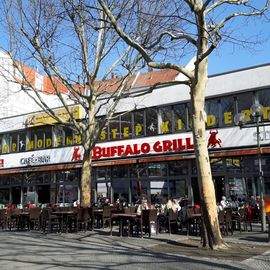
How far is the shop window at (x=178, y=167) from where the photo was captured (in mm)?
21092

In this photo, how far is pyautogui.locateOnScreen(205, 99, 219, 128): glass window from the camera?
66.6 feet

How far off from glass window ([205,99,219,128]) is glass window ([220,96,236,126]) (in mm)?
302

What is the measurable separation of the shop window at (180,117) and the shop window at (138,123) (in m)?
2.13

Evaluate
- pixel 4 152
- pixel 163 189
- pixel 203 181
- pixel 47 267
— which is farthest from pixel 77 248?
pixel 4 152

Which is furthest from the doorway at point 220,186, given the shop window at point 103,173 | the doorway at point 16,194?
the doorway at point 16,194

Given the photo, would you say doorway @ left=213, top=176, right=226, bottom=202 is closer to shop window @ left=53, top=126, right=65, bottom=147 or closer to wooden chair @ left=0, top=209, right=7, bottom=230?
wooden chair @ left=0, top=209, right=7, bottom=230

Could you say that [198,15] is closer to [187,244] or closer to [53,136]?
[187,244]

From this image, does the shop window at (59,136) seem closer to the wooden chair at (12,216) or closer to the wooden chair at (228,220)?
the wooden chair at (12,216)

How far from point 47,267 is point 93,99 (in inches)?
419

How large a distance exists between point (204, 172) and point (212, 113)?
33.9ft

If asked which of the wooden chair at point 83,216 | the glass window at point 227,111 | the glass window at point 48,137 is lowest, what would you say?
the wooden chair at point 83,216

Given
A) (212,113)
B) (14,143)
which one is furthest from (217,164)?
(14,143)

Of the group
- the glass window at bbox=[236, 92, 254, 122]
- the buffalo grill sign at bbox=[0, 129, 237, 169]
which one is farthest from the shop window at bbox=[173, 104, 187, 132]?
the glass window at bbox=[236, 92, 254, 122]

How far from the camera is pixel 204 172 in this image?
10555 mm
